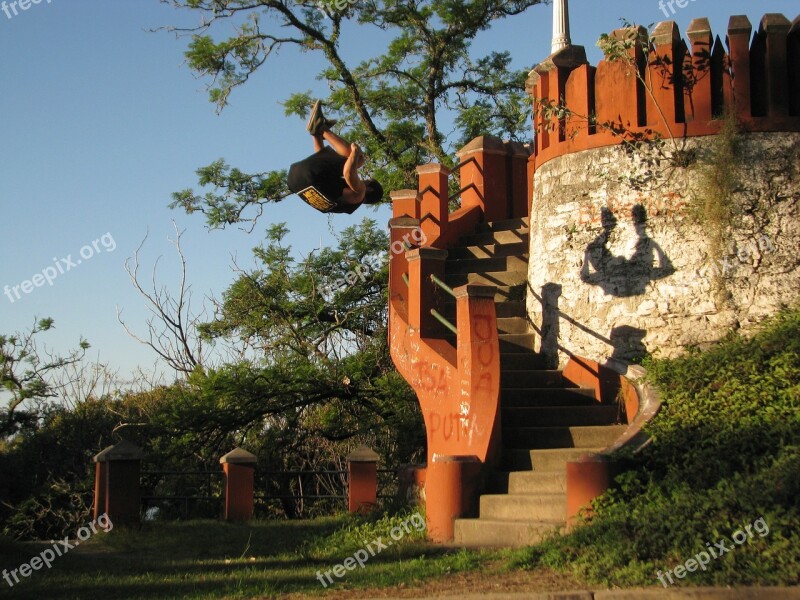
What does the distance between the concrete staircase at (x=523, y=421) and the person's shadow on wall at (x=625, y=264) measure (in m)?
1.21

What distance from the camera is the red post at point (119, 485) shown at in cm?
1312

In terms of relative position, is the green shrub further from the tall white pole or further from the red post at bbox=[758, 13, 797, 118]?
the tall white pole

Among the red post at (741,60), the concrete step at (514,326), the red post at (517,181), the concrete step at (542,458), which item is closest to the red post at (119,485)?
the concrete step at (514,326)

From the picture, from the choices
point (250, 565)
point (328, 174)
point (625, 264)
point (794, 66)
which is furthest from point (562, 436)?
point (794, 66)

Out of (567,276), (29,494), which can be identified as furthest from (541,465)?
(29,494)

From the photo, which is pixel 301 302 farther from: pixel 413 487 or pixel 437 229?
pixel 413 487

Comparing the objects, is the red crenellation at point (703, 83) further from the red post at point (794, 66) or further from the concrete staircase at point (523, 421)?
the concrete staircase at point (523, 421)

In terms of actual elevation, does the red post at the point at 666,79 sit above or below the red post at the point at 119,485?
Answer: above

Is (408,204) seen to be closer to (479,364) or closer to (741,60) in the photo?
(479,364)

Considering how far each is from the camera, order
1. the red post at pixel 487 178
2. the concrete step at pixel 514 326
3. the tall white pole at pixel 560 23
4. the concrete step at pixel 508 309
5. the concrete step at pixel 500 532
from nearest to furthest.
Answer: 1. the concrete step at pixel 500 532
2. the concrete step at pixel 514 326
3. the concrete step at pixel 508 309
4. the red post at pixel 487 178
5. the tall white pole at pixel 560 23

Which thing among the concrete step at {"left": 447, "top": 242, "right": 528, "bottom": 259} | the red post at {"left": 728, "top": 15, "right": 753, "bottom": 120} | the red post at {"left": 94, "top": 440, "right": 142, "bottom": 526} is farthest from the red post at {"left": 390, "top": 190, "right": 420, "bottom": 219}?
the red post at {"left": 94, "top": 440, "right": 142, "bottom": 526}

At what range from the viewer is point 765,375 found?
29.5ft

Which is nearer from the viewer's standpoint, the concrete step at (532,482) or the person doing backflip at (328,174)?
the person doing backflip at (328,174)

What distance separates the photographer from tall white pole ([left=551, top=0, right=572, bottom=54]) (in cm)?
1975
